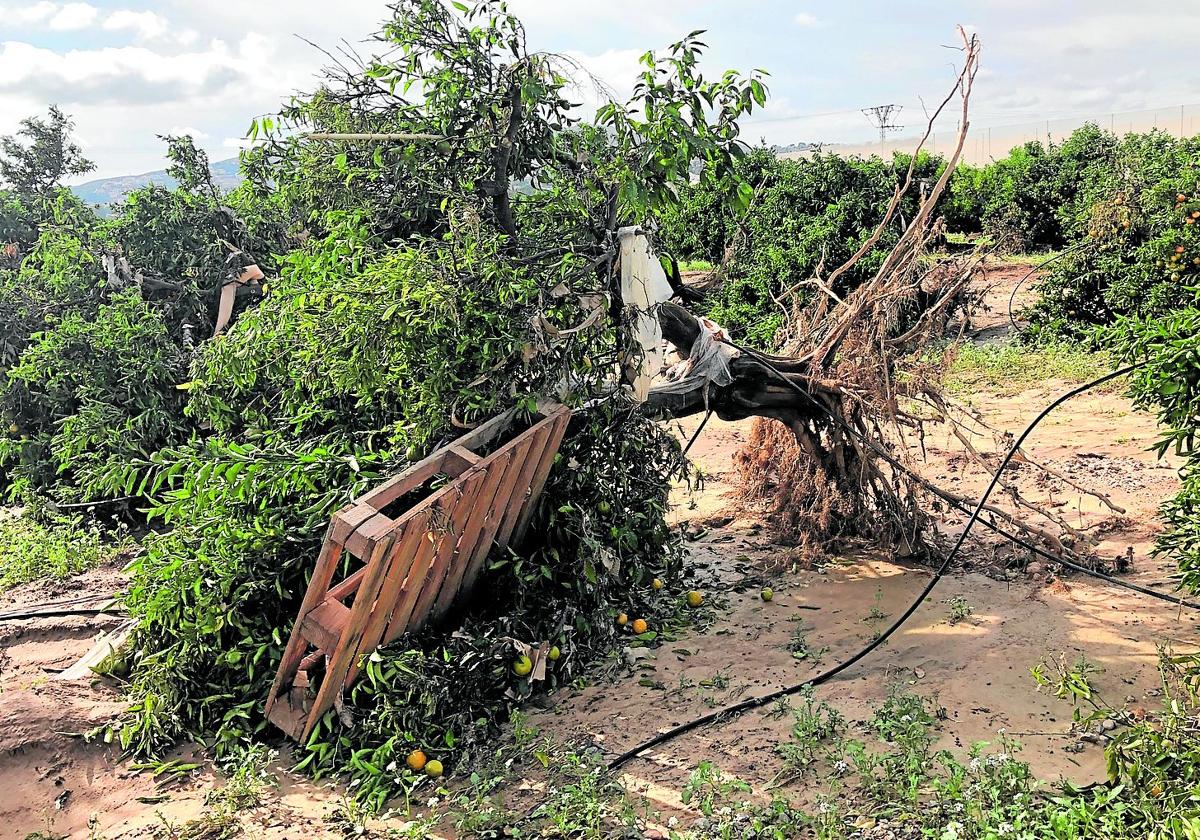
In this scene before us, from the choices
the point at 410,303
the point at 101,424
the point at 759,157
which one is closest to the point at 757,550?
the point at 410,303

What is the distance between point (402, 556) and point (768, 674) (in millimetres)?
1656

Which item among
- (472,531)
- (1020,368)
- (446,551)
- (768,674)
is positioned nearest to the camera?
(446,551)

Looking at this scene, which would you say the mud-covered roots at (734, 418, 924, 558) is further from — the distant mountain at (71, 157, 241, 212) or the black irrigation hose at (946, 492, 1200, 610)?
the distant mountain at (71, 157, 241, 212)

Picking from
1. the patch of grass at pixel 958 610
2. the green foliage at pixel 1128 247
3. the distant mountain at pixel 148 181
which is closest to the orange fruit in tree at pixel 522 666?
the patch of grass at pixel 958 610

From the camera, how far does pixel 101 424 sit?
240 inches

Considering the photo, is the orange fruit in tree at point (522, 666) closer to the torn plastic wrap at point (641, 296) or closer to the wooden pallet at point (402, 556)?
the wooden pallet at point (402, 556)

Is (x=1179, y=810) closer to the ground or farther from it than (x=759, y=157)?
closer to the ground

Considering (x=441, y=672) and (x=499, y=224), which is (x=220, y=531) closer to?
(x=441, y=672)

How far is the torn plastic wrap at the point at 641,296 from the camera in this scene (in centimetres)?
423

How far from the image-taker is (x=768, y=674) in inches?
154

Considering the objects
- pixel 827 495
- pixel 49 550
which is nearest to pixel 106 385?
pixel 49 550

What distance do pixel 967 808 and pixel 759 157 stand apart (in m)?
12.0

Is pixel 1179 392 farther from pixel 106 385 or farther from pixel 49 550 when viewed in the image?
pixel 106 385

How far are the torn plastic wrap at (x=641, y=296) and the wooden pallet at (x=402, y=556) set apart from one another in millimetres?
575
